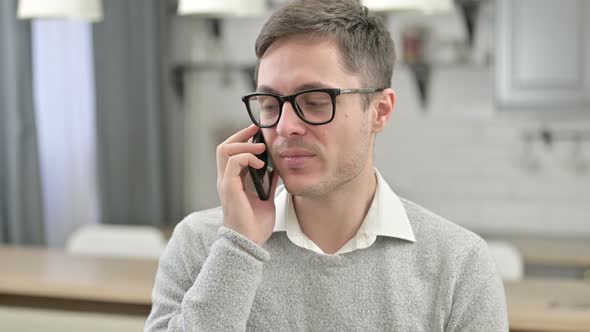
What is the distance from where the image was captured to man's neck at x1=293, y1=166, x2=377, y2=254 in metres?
1.70

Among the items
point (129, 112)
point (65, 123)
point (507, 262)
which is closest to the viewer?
point (507, 262)

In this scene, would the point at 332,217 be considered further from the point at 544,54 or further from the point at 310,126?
the point at 544,54

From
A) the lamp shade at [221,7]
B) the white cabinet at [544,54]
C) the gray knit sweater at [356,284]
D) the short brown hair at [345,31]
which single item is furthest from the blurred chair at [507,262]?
the short brown hair at [345,31]

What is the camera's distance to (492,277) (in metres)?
1.64

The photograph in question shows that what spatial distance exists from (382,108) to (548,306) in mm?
1155

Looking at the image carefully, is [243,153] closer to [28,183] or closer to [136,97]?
[28,183]

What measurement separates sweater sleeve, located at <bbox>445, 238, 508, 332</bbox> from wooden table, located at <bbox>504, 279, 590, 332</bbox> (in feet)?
2.92

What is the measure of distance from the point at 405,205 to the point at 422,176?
2.91 meters

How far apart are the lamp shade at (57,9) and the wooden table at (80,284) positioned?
843mm

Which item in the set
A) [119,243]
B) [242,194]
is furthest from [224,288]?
[119,243]

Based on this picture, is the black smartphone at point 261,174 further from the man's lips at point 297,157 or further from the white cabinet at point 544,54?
the white cabinet at point 544,54

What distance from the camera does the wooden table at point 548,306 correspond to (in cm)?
246

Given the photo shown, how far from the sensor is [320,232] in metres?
1.70

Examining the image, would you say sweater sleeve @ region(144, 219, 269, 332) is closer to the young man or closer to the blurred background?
the young man
